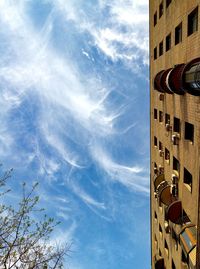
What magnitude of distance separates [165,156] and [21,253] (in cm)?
1633

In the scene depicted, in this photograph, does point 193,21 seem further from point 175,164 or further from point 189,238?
point 189,238

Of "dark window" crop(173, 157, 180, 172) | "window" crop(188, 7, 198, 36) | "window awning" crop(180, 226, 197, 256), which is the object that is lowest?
"window awning" crop(180, 226, 197, 256)

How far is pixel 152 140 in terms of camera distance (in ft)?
102

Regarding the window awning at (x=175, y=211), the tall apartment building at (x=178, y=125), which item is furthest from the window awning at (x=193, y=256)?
the window awning at (x=175, y=211)

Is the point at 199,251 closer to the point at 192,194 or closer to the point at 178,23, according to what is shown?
the point at 192,194

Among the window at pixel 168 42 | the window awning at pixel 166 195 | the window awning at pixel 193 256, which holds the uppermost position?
the window at pixel 168 42

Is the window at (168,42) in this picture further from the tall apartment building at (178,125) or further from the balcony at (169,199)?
the balcony at (169,199)

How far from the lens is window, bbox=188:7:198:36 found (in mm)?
15147

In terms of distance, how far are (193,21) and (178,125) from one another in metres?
7.88

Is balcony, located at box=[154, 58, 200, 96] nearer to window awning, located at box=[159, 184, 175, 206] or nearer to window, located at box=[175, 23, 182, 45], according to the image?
window, located at box=[175, 23, 182, 45]

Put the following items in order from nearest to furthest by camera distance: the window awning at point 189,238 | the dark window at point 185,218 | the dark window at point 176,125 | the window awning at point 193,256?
Answer: the window awning at point 193,256, the window awning at point 189,238, the dark window at point 185,218, the dark window at point 176,125

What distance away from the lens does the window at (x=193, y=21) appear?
49.7 feet

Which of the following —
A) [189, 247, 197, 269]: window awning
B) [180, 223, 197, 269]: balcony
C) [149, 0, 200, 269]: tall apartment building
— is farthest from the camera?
[180, 223, 197, 269]: balcony

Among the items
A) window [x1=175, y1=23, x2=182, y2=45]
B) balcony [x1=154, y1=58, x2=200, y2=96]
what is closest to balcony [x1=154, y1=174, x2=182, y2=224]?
balcony [x1=154, y1=58, x2=200, y2=96]
